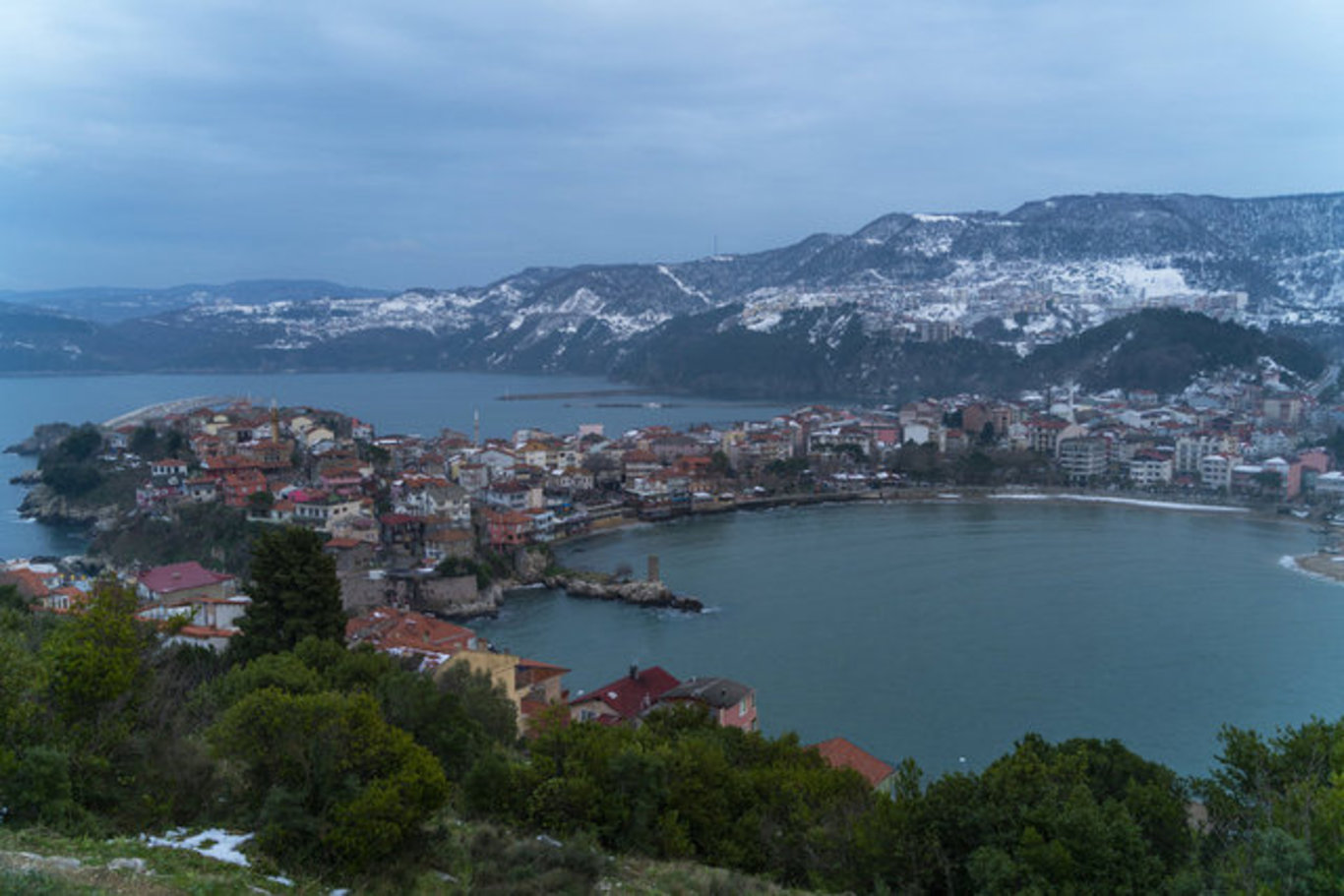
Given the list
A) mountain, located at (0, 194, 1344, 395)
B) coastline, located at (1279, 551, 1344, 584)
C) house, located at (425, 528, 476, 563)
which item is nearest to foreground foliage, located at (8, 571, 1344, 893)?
house, located at (425, 528, 476, 563)

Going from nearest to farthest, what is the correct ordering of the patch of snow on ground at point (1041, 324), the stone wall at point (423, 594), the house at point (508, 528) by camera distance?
the stone wall at point (423, 594) < the house at point (508, 528) < the patch of snow on ground at point (1041, 324)

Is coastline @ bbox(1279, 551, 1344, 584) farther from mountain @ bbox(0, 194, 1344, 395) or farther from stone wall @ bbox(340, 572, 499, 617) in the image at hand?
mountain @ bbox(0, 194, 1344, 395)

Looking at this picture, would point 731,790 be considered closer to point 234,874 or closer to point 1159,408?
point 234,874

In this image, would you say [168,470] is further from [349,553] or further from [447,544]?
[447,544]

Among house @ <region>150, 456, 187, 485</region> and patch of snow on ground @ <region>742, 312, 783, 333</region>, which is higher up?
patch of snow on ground @ <region>742, 312, 783, 333</region>

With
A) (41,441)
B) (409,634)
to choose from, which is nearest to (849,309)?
(41,441)

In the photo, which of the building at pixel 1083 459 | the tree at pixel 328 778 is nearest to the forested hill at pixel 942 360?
the building at pixel 1083 459

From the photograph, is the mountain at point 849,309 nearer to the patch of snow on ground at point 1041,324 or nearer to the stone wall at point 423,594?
the patch of snow on ground at point 1041,324
